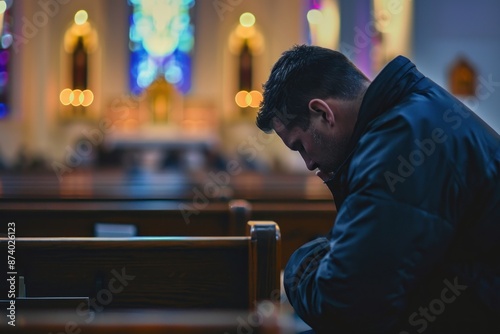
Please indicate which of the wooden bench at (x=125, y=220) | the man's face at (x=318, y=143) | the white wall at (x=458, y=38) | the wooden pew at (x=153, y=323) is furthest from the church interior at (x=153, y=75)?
the wooden pew at (x=153, y=323)

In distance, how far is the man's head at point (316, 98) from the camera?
1.39 metres

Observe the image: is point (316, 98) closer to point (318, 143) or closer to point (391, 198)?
point (318, 143)

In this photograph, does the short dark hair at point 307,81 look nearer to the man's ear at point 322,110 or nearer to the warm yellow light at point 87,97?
the man's ear at point 322,110

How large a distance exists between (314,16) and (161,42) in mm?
3257

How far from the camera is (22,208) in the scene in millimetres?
2836

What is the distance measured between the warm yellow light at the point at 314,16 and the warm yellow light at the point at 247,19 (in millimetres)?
1640

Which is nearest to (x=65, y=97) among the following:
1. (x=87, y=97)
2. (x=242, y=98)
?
(x=87, y=97)

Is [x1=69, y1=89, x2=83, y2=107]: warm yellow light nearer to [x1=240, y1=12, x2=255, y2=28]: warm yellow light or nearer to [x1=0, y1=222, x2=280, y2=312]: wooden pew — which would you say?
[x1=240, y1=12, x2=255, y2=28]: warm yellow light

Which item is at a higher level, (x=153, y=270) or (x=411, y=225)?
(x=411, y=225)

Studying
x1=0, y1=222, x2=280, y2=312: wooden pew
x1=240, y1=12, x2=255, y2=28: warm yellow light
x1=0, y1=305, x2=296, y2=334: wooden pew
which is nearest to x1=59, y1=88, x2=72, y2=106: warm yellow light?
x1=240, y1=12, x2=255, y2=28: warm yellow light

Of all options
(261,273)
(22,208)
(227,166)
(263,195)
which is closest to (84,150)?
(227,166)

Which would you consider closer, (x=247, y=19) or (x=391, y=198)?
(x=391, y=198)

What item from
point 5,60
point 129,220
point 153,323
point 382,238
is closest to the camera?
point 153,323

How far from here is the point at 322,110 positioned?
140 cm
